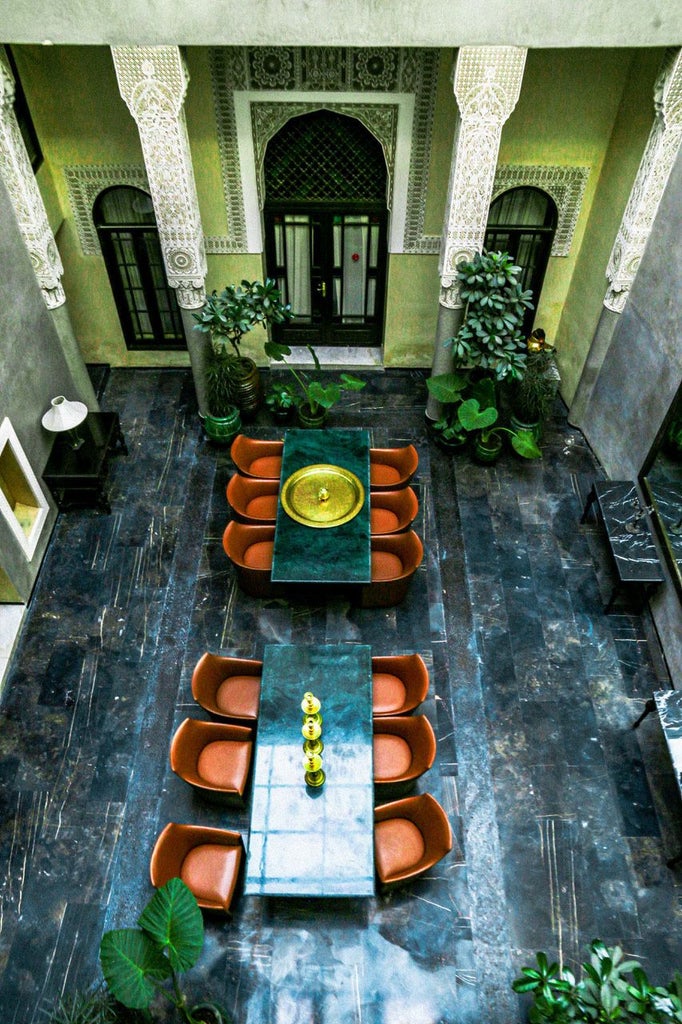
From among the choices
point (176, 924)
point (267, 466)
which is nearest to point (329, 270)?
point (267, 466)

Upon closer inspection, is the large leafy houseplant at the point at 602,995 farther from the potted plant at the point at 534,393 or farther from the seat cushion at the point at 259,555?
the potted plant at the point at 534,393

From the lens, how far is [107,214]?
8.37 m

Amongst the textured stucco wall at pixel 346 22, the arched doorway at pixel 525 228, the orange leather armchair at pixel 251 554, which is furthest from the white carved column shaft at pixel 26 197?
the arched doorway at pixel 525 228

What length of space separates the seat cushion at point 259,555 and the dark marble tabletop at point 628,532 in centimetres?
322

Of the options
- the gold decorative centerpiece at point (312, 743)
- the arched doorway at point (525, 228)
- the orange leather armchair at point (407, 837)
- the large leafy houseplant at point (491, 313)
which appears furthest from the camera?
the arched doorway at point (525, 228)

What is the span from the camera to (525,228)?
8.41 metres

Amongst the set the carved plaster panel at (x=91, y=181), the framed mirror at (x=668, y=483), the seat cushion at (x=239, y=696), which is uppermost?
the carved plaster panel at (x=91, y=181)

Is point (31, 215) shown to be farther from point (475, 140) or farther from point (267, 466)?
point (475, 140)

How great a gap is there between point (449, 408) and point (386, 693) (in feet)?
13.1

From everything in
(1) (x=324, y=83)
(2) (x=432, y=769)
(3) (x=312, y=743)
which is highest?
(1) (x=324, y=83)

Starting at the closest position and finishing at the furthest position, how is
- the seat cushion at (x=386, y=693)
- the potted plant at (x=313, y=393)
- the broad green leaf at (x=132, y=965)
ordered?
the broad green leaf at (x=132, y=965), the seat cushion at (x=386, y=693), the potted plant at (x=313, y=393)

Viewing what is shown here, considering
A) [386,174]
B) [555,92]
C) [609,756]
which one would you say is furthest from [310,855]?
[555,92]

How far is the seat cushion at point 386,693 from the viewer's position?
575 centimetres

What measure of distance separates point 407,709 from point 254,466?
10.3 feet
